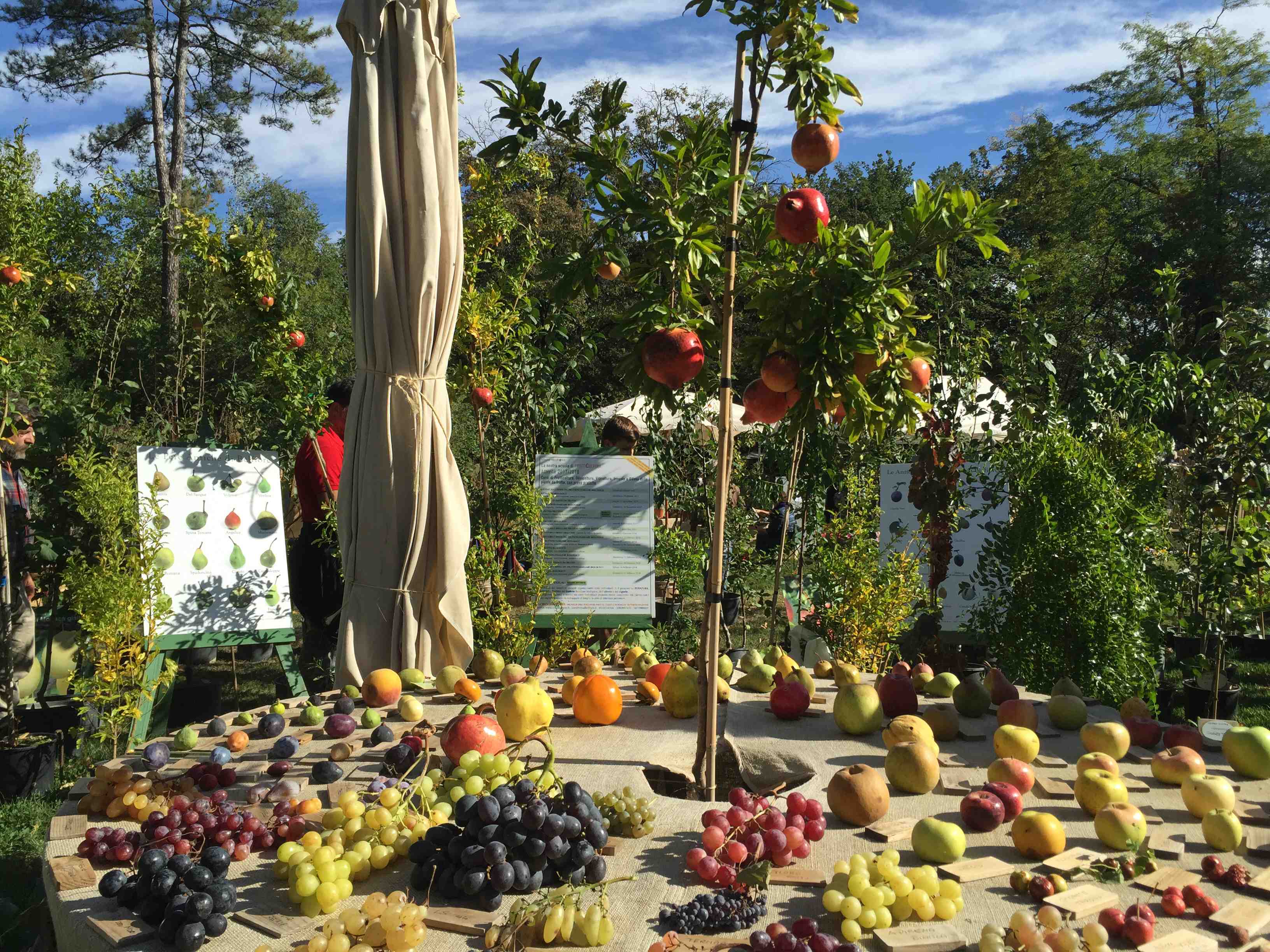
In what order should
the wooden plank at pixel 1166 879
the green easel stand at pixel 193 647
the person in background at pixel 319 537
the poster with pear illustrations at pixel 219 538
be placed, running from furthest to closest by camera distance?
the person in background at pixel 319 537 → the poster with pear illustrations at pixel 219 538 → the green easel stand at pixel 193 647 → the wooden plank at pixel 1166 879

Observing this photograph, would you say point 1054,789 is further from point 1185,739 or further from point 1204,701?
point 1204,701

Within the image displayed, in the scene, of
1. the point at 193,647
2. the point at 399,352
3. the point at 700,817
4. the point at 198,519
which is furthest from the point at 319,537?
the point at 700,817

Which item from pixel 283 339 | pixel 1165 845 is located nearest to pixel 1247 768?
pixel 1165 845

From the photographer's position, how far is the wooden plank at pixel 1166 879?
6.14 ft

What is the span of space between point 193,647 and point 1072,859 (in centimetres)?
408

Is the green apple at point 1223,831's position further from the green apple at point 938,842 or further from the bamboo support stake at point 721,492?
the bamboo support stake at point 721,492

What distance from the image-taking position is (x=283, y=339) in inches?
203

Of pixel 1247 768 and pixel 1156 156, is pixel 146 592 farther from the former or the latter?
pixel 1156 156

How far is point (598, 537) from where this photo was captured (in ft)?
16.8

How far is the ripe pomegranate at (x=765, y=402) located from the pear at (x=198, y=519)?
136 inches

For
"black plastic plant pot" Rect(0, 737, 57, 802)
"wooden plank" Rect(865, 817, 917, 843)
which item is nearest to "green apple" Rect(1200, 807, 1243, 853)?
"wooden plank" Rect(865, 817, 917, 843)

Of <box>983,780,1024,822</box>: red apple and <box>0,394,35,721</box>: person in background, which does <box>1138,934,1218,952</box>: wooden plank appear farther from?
<box>0,394,35,721</box>: person in background

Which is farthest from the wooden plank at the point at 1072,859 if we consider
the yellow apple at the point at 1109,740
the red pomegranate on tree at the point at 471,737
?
the red pomegranate on tree at the point at 471,737

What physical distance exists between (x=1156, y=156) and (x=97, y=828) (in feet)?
83.8
